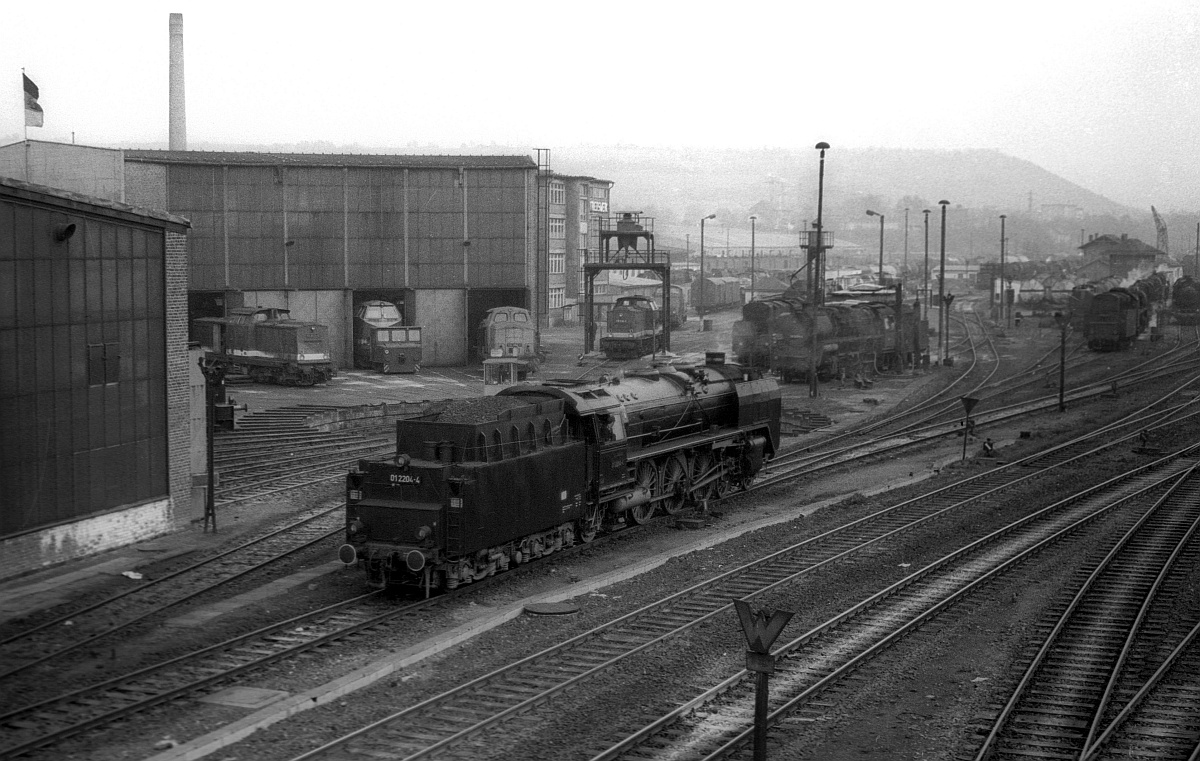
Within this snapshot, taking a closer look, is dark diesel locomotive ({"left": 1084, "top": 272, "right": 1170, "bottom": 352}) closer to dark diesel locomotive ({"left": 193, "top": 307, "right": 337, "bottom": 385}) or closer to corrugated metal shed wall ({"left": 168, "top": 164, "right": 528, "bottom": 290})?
corrugated metal shed wall ({"left": 168, "top": 164, "right": 528, "bottom": 290})

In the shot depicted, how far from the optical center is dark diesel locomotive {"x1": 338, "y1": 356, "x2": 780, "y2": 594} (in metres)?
18.1

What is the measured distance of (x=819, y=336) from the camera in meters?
52.8

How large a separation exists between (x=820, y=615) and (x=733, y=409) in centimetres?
1041

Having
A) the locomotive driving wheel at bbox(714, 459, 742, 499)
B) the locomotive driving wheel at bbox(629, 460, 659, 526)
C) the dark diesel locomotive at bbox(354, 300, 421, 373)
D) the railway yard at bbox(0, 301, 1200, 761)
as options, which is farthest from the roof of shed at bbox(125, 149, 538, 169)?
the locomotive driving wheel at bbox(629, 460, 659, 526)

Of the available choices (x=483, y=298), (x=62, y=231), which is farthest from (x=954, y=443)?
(x=483, y=298)

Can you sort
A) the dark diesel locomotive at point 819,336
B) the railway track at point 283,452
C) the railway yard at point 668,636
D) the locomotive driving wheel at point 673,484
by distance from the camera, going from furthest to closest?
the dark diesel locomotive at point 819,336 → the railway track at point 283,452 → the locomotive driving wheel at point 673,484 → the railway yard at point 668,636

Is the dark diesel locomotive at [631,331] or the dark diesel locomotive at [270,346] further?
the dark diesel locomotive at [631,331]

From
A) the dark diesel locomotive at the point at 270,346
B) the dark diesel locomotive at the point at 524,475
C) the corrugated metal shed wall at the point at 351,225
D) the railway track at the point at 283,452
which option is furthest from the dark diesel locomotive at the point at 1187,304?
the dark diesel locomotive at the point at 524,475

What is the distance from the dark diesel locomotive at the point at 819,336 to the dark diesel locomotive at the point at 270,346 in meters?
19.1

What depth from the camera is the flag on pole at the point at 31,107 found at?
28.4 m

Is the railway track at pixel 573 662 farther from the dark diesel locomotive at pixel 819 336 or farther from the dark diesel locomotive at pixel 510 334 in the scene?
the dark diesel locomotive at pixel 510 334

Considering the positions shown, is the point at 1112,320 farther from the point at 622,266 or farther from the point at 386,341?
the point at 386,341

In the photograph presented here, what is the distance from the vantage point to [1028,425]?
137ft

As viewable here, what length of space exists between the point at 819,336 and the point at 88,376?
120ft
